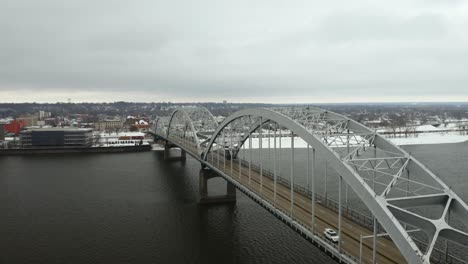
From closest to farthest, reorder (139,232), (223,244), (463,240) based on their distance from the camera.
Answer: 1. (463,240)
2. (223,244)
3. (139,232)

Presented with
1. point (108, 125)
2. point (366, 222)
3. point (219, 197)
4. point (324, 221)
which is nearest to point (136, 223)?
point (219, 197)

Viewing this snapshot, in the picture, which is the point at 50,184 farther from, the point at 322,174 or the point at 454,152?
the point at 454,152

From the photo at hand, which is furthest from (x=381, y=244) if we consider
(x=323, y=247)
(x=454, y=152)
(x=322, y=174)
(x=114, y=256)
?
(x=454, y=152)

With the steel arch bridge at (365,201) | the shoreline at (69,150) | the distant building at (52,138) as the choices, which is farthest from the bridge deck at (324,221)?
the distant building at (52,138)

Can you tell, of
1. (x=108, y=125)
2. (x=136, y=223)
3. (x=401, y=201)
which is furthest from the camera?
(x=108, y=125)

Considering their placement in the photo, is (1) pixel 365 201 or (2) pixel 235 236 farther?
(2) pixel 235 236

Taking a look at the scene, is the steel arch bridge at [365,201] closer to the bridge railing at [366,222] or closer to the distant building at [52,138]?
the bridge railing at [366,222]

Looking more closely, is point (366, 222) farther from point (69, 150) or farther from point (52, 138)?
point (52, 138)
